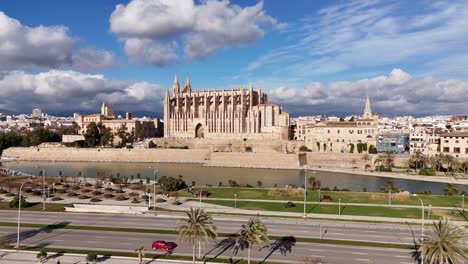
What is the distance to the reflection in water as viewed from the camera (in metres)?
61.6

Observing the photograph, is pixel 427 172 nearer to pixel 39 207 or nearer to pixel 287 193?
pixel 287 193

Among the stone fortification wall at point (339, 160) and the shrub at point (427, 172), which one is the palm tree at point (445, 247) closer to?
the shrub at point (427, 172)

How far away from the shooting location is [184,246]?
2506cm

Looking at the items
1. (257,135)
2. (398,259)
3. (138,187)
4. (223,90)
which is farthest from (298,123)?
(398,259)

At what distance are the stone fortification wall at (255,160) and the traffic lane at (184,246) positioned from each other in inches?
2354

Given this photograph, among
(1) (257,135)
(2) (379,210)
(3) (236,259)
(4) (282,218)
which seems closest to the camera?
(3) (236,259)

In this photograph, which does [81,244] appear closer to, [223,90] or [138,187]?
[138,187]

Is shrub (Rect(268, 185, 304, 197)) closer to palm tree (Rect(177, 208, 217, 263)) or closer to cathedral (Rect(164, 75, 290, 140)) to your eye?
palm tree (Rect(177, 208, 217, 263))

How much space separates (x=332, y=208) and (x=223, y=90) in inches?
3729

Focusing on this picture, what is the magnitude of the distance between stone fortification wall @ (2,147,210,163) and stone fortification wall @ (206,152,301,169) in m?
5.71

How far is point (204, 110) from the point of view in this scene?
127562mm

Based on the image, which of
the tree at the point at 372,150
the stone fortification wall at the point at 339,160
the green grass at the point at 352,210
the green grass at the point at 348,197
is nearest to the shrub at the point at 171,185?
the green grass at the point at 348,197

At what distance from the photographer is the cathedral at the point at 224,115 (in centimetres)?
11631

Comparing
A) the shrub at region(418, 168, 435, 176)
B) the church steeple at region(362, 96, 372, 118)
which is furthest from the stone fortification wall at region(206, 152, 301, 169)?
the church steeple at region(362, 96, 372, 118)
